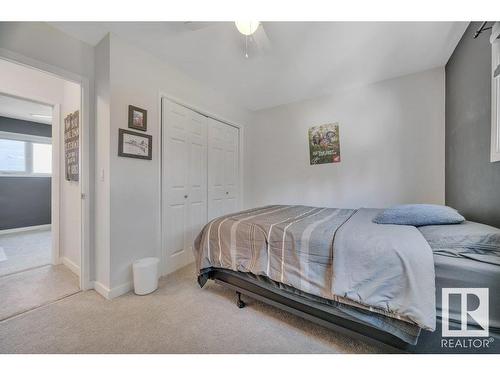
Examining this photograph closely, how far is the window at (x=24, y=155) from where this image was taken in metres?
4.13

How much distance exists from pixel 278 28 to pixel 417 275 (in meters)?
2.10

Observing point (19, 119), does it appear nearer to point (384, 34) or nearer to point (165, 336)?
point (165, 336)

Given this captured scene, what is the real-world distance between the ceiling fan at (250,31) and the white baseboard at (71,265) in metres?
2.86

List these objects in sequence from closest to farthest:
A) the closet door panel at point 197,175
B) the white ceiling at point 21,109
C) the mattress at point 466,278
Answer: the mattress at point 466,278 → the closet door panel at point 197,175 → the white ceiling at point 21,109

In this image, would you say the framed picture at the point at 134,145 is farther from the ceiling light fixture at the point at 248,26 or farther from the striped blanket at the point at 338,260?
the ceiling light fixture at the point at 248,26

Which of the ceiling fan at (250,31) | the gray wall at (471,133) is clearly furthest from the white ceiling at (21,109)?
the gray wall at (471,133)

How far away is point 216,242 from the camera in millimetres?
1768

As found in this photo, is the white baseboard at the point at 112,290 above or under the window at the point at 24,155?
under

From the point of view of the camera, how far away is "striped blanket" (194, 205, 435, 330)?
1.00 meters

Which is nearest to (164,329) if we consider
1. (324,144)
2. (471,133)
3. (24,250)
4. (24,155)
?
(471,133)

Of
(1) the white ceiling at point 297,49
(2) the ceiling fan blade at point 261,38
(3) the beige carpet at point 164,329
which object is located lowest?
(3) the beige carpet at point 164,329

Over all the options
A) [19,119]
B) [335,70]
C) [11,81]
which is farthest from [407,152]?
[19,119]

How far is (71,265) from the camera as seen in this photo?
2477 mm

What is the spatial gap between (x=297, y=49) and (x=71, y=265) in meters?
3.63
